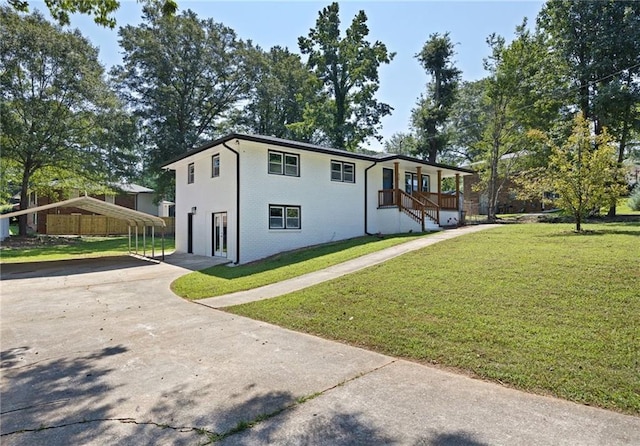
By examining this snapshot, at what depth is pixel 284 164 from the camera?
1653 centimetres

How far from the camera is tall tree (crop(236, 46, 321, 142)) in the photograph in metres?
36.2

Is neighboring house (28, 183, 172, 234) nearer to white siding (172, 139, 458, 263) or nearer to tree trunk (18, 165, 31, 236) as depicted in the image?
tree trunk (18, 165, 31, 236)

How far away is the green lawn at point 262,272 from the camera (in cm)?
984

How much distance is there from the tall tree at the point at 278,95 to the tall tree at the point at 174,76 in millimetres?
1731

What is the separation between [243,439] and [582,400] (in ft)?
10.4

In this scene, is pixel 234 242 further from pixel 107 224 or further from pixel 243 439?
pixel 107 224


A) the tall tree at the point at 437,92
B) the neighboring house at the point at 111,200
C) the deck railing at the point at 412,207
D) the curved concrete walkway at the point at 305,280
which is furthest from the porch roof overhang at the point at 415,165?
the neighboring house at the point at 111,200

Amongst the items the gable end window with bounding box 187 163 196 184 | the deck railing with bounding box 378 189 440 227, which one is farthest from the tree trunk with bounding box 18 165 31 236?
the deck railing with bounding box 378 189 440 227

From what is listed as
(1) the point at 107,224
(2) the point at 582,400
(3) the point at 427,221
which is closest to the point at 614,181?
(3) the point at 427,221

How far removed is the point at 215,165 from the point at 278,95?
2241 centimetres

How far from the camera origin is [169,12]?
609 centimetres

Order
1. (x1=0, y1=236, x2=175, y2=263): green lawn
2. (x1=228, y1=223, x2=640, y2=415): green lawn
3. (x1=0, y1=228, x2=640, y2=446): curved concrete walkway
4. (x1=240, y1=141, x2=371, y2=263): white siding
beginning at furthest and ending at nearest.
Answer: (x1=0, y1=236, x2=175, y2=263): green lawn < (x1=240, y1=141, x2=371, y2=263): white siding < (x1=228, y1=223, x2=640, y2=415): green lawn < (x1=0, y1=228, x2=640, y2=446): curved concrete walkway

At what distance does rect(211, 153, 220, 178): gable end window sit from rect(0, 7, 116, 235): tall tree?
15.6m

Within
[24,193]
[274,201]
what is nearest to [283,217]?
[274,201]
